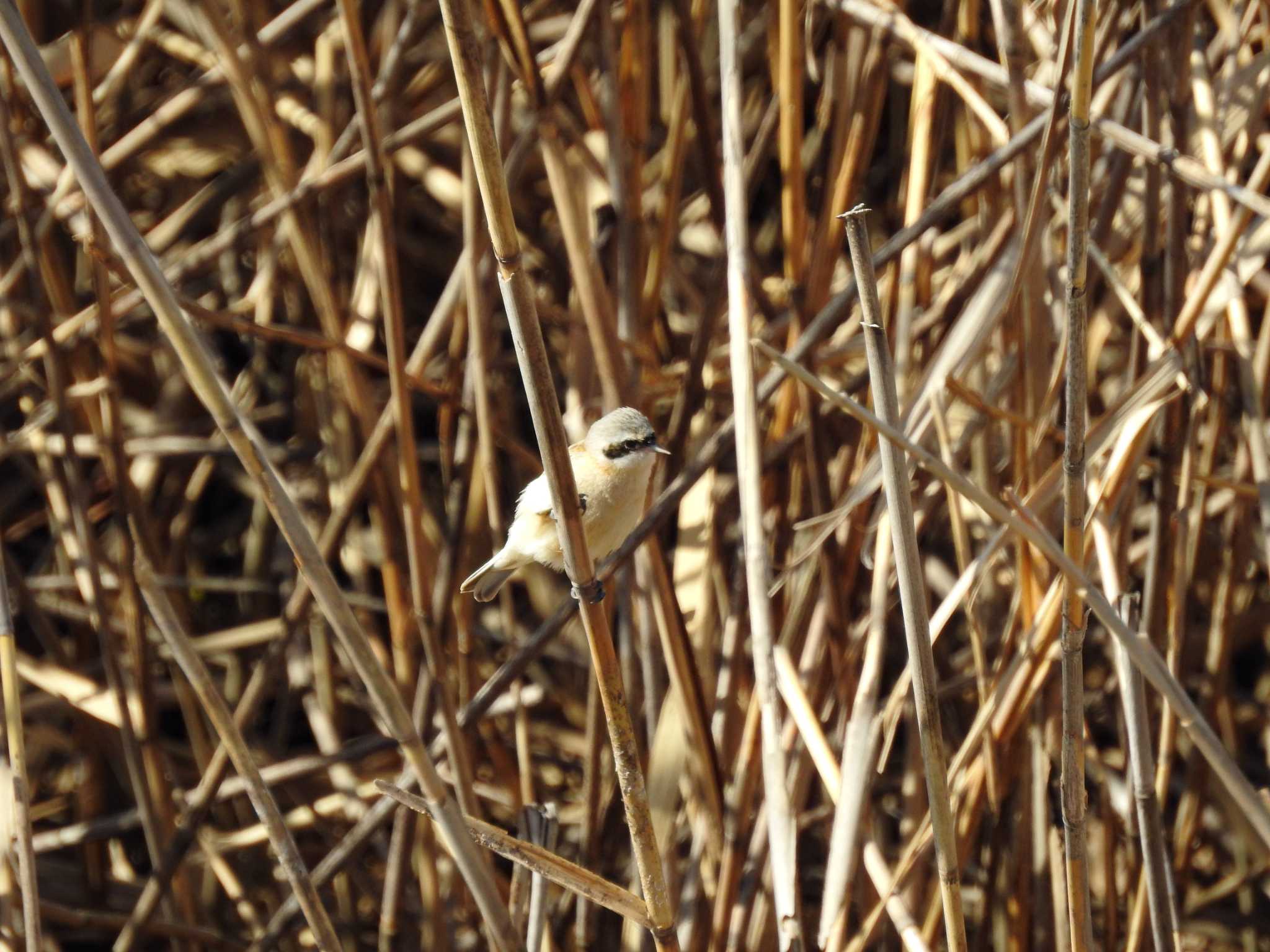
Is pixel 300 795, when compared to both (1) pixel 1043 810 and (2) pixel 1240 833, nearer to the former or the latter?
(1) pixel 1043 810

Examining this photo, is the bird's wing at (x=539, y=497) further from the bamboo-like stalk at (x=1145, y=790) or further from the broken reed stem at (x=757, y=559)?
the bamboo-like stalk at (x=1145, y=790)

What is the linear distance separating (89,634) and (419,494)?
1.47m

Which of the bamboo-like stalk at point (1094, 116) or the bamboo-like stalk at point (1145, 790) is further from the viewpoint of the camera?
the bamboo-like stalk at point (1094, 116)

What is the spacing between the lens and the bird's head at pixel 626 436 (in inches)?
90.2

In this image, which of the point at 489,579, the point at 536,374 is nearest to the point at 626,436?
the point at 489,579

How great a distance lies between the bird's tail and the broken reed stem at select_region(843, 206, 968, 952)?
4.38ft

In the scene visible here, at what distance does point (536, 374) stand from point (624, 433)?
112 cm

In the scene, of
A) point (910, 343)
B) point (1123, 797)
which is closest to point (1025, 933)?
point (1123, 797)

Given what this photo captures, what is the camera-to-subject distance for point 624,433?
2299mm

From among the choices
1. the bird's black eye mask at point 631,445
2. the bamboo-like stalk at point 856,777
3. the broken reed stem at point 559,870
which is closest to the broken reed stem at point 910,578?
the bamboo-like stalk at point 856,777

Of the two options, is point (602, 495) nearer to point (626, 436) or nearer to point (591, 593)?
point (626, 436)

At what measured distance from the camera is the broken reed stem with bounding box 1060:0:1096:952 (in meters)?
1.24

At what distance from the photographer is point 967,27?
2389 mm

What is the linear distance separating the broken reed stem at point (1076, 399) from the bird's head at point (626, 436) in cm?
102
